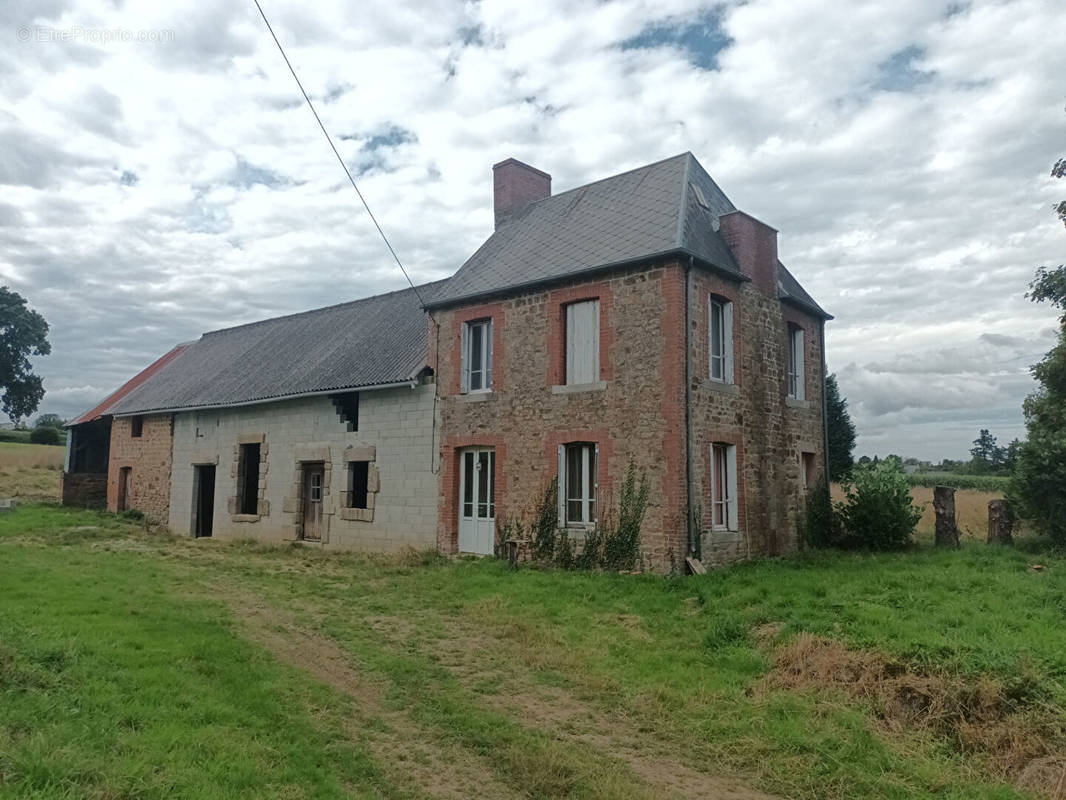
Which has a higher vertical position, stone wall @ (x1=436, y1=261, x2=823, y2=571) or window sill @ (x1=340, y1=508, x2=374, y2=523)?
stone wall @ (x1=436, y1=261, x2=823, y2=571)

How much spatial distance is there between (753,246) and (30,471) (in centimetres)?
3412

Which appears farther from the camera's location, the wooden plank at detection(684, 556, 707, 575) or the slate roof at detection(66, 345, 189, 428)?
the slate roof at detection(66, 345, 189, 428)

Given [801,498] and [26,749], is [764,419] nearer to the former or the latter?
[801,498]

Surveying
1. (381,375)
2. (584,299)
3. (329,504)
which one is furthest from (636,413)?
(329,504)

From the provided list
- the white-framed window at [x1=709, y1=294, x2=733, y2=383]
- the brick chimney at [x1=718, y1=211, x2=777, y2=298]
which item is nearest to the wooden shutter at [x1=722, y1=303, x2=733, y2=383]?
the white-framed window at [x1=709, y1=294, x2=733, y2=383]

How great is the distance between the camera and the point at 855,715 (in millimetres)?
6285

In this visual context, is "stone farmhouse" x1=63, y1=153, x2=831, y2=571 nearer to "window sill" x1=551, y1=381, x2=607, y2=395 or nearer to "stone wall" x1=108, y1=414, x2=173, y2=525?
"window sill" x1=551, y1=381, x2=607, y2=395

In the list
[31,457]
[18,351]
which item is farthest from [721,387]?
[18,351]

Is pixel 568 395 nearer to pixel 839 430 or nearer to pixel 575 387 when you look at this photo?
pixel 575 387

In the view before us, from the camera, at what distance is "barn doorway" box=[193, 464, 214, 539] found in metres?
21.9

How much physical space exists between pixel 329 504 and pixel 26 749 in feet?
43.9

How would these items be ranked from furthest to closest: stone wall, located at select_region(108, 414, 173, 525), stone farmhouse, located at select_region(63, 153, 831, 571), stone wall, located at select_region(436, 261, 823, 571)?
1. stone wall, located at select_region(108, 414, 173, 525)
2. stone farmhouse, located at select_region(63, 153, 831, 571)
3. stone wall, located at select_region(436, 261, 823, 571)

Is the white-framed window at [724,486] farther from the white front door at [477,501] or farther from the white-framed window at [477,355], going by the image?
the white-framed window at [477,355]

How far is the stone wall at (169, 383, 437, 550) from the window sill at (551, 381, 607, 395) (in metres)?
3.36
